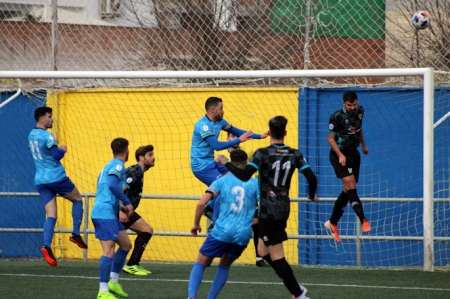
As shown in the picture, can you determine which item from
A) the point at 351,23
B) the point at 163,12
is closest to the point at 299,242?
the point at 351,23

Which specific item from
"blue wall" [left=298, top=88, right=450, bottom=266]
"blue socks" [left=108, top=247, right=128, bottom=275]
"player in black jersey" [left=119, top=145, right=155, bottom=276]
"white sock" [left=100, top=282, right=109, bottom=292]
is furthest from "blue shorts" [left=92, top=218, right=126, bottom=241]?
"blue wall" [left=298, top=88, right=450, bottom=266]

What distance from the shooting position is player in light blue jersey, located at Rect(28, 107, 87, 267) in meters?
10.2

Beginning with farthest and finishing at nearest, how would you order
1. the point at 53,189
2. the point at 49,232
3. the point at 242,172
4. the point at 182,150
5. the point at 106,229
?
the point at 182,150, the point at 53,189, the point at 49,232, the point at 106,229, the point at 242,172

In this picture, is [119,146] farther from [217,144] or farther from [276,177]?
[217,144]

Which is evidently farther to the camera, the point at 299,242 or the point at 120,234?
the point at 299,242

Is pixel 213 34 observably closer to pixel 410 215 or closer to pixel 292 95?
pixel 292 95

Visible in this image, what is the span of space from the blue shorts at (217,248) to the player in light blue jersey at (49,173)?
3.33 m

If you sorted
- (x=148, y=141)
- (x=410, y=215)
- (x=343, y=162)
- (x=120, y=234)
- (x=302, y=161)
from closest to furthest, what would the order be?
(x=302, y=161), (x=120, y=234), (x=343, y=162), (x=410, y=215), (x=148, y=141)

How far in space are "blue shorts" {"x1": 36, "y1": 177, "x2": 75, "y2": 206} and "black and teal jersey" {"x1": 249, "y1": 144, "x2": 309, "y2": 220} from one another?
13.6 feet

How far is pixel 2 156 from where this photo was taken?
1405 centimetres

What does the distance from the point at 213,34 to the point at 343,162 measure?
4.78 metres

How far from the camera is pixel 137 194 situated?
10078 mm

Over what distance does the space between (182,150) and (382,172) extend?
336 centimetres

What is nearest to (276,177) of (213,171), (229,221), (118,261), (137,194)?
(229,221)
